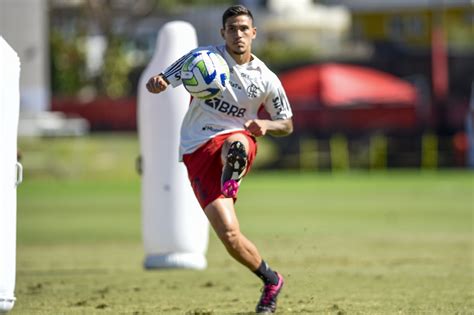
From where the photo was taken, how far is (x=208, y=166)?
10406 mm

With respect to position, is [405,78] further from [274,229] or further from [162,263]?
[162,263]

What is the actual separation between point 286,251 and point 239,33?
7781 mm

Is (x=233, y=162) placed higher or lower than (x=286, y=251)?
higher

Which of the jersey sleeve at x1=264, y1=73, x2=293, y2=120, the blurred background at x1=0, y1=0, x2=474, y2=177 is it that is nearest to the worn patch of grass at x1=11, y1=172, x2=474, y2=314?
the jersey sleeve at x1=264, y1=73, x2=293, y2=120

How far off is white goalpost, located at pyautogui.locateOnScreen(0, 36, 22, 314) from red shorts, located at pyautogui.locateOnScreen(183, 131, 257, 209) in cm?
141

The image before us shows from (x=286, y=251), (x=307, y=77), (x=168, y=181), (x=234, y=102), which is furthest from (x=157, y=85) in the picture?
(x=307, y=77)

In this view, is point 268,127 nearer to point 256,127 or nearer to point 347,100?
point 256,127

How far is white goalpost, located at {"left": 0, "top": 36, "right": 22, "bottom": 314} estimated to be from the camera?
9.68 metres

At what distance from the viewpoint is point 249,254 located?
1020 centimetres

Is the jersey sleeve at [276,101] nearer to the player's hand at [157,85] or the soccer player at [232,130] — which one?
the soccer player at [232,130]

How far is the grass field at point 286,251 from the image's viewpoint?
11.4m

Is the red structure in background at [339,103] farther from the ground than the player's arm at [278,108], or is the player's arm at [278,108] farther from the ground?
the player's arm at [278,108]

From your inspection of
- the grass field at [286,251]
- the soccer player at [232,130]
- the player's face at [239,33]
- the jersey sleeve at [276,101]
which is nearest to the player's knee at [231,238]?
the soccer player at [232,130]

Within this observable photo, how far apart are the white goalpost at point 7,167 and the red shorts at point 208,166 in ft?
4.62
